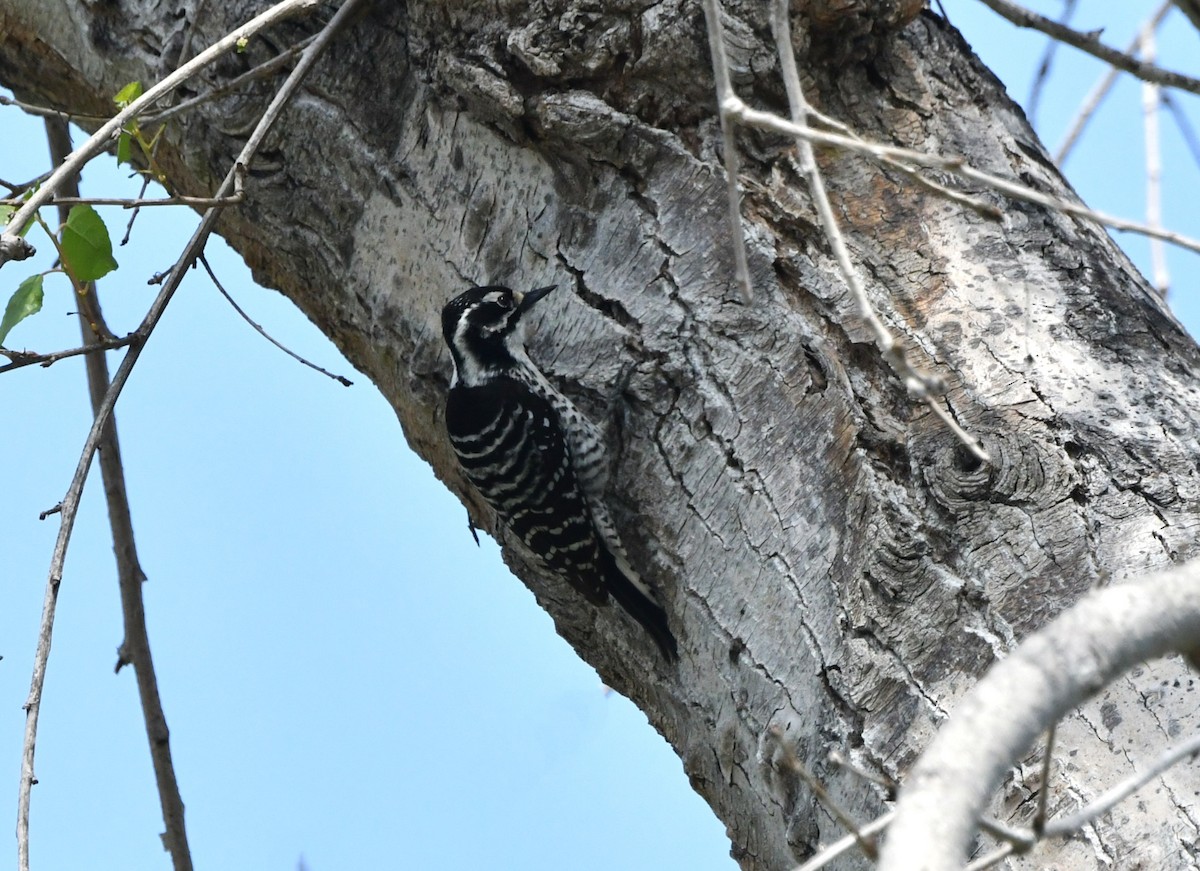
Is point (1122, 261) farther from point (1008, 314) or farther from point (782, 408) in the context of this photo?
point (782, 408)

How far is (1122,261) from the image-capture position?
8.95 ft

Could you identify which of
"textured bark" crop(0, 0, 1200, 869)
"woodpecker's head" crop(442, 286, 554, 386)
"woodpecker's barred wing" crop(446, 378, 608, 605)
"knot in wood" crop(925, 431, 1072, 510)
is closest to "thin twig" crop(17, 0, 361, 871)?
"textured bark" crop(0, 0, 1200, 869)

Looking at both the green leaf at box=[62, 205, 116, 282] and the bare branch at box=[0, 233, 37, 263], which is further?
the green leaf at box=[62, 205, 116, 282]

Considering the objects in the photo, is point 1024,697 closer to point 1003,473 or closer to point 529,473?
point 1003,473

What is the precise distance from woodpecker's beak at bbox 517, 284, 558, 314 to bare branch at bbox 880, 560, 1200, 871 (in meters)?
2.06

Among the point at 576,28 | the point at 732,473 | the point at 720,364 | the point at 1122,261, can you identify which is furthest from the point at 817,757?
the point at 576,28

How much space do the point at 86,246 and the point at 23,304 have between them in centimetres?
19

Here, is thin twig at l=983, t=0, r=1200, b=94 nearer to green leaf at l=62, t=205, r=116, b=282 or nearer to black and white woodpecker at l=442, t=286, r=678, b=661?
black and white woodpecker at l=442, t=286, r=678, b=661

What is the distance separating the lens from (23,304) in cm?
245

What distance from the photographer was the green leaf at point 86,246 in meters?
2.55

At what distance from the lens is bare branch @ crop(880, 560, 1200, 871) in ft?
2.95

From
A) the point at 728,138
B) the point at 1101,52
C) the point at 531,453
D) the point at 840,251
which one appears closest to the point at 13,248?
the point at 728,138

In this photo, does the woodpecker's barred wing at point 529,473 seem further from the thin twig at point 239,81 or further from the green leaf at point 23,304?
the green leaf at point 23,304

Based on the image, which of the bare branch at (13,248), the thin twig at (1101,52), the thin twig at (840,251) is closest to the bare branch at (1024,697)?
the thin twig at (840,251)
